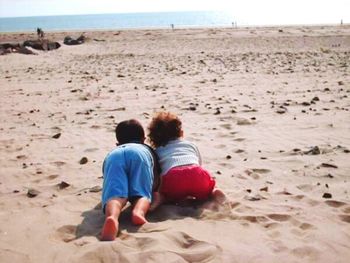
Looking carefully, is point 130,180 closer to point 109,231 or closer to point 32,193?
point 109,231

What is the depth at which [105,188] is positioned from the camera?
153 inches

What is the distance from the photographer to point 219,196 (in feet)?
13.6

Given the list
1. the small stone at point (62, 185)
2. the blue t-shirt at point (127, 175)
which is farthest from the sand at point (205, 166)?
the blue t-shirt at point (127, 175)

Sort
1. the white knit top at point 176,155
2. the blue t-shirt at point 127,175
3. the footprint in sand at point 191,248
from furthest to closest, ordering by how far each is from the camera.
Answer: the white knit top at point 176,155 < the blue t-shirt at point 127,175 < the footprint in sand at point 191,248

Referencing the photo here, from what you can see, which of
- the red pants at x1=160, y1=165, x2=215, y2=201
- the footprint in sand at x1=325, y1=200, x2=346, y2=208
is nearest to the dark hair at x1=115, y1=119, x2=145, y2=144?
the red pants at x1=160, y1=165, x2=215, y2=201

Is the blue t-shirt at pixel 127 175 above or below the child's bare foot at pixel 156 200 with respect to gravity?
above

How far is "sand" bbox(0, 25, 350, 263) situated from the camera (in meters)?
3.31

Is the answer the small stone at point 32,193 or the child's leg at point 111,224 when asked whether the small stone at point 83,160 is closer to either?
the small stone at point 32,193

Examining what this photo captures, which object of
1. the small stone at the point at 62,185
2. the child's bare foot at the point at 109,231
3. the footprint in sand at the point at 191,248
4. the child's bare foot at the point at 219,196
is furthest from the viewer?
the small stone at the point at 62,185

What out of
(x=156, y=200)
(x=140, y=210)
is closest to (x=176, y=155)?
(x=156, y=200)

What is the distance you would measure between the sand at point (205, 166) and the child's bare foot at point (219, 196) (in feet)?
0.31

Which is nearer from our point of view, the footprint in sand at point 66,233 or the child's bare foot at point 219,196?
the footprint in sand at point 66,233

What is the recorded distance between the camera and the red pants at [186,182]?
409 centimetres

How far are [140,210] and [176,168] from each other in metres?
0.59
